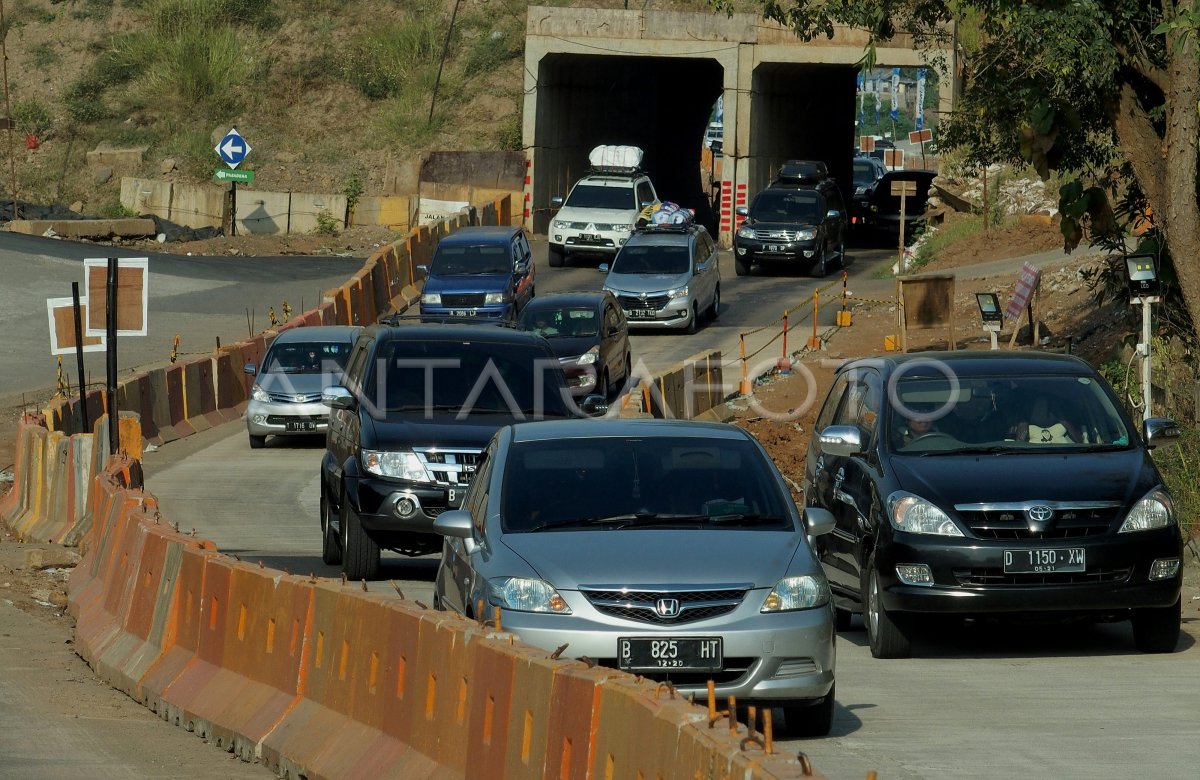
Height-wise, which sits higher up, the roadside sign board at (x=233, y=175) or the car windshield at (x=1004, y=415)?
the roadside sign board at (x=233, y=175)

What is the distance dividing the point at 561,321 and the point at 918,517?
19.6 meters

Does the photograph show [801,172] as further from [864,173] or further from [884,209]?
[864,173]

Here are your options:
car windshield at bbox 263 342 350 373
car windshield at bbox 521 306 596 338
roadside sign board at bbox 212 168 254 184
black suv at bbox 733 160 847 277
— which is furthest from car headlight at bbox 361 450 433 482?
roadside sign board at bbox 212 168 254 184

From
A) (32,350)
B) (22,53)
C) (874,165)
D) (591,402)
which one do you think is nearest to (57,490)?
(591,402)

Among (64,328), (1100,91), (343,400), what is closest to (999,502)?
(343,400)

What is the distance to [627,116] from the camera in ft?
203

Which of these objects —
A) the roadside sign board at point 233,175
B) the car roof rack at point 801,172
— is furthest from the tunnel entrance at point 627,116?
the roadside sign board at point 233,175

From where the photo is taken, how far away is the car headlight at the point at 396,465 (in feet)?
46.6

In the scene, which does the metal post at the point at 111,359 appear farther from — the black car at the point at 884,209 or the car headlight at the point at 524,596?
the black car at the point at 884,209

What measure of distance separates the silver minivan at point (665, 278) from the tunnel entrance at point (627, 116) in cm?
1668

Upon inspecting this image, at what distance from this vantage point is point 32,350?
35.0 metres

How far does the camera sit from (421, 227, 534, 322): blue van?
3562 cm

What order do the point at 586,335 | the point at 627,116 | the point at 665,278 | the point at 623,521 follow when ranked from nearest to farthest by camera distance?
the point at 623,521
the point at 586,335
the point at 665,278
the point at 627,116

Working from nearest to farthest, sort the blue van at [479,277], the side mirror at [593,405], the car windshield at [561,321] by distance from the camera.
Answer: the side mirror at [593,405] < the car windshield at [561,321] < the blue van at [479,277]
